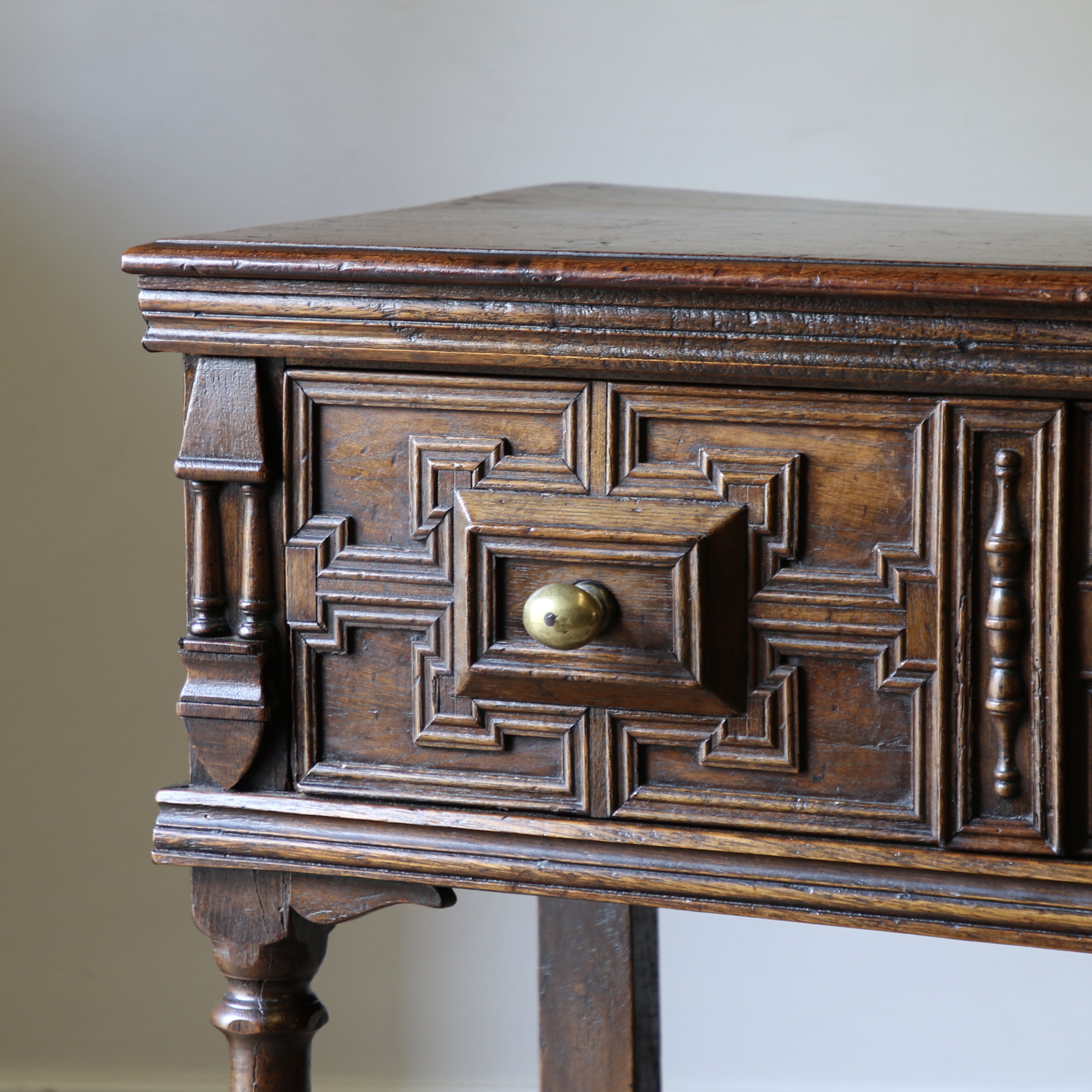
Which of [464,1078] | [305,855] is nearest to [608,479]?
[305,855]

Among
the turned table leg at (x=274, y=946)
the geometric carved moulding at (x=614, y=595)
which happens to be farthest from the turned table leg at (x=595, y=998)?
the geometric carved moulding at (x=614, y=595)

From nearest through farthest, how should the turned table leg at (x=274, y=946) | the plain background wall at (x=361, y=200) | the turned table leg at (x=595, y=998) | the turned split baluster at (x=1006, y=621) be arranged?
1. the turned split baluster at (x=1006, y=621)
2. the turned table leg at (x=274, y=946)
3. the turned table leg at (x=595, y=998)
4. the plain background wall at (x=361, y=200)

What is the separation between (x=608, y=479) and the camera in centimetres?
55

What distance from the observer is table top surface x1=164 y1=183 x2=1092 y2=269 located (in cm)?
55

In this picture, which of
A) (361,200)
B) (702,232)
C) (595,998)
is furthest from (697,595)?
(361,200)

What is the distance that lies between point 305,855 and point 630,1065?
0.45 meters

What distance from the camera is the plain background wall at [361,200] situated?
136cm

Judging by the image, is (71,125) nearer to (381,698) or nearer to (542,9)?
(542,9)

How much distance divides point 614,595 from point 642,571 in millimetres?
15

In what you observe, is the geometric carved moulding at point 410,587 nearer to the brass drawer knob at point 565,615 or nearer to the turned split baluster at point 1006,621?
the brass drawer knob at point 565,615

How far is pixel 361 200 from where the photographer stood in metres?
1.41

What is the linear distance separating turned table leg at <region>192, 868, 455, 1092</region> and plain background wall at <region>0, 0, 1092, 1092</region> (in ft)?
2.68

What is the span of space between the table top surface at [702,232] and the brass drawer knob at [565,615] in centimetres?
12

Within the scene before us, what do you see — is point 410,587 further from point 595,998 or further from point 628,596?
point 595,998
